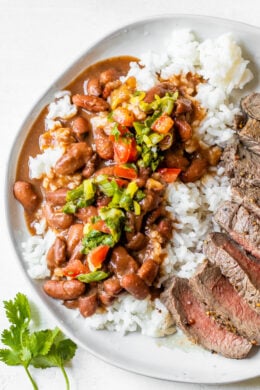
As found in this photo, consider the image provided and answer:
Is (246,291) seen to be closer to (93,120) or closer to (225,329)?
(225,329)

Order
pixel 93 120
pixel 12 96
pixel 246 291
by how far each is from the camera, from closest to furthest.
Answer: pixel 246 291 < pixel 93 120 < pixel 12 96

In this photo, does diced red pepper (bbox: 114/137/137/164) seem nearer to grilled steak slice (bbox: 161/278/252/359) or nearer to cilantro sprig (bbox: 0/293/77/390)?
grilled steak slice (bbox: 161/278/252/359)

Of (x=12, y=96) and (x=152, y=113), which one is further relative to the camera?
(x=12, y=96)

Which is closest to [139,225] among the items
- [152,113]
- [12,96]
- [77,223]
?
[77,223]

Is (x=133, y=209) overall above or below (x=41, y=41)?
below

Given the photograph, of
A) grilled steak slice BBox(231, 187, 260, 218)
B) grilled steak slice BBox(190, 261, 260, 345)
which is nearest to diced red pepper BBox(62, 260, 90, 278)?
grilled steak slice BBox(190, 261, 260, 345)

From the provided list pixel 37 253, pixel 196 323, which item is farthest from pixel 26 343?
pixel 196 323

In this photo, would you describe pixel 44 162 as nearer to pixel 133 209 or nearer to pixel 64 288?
pixel 133 209
